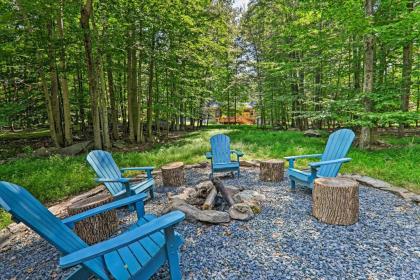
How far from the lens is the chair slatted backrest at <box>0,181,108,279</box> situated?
1229mm

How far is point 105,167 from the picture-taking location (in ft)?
10.3

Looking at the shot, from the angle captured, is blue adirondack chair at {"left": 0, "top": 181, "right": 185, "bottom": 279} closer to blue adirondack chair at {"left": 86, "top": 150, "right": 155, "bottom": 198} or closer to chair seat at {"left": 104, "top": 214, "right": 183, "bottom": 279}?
chair seat at {"left": 104, "top": 214, "right": 183, "bottom": 279}

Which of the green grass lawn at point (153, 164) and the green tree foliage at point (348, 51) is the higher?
the green tree foliage at point (348, 51)

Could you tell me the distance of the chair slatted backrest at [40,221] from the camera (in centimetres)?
123

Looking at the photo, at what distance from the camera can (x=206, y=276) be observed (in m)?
1.74

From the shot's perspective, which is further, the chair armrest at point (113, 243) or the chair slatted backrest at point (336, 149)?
the chair slatted backrest at point (336, 149)

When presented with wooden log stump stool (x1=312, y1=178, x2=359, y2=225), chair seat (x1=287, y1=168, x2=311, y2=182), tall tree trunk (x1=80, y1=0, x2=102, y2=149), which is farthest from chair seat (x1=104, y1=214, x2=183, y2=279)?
tall tree trunk (x1=80, y1=0, x2=102, y2=149)

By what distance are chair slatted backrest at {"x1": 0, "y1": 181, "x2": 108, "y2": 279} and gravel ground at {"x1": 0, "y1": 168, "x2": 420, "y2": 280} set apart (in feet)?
2.16

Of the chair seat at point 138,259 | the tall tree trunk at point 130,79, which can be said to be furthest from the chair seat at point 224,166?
the tall tree trunk at point 130,79

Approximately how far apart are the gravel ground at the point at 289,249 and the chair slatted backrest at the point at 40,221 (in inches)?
26.0

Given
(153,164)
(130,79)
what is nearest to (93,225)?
(153,164)

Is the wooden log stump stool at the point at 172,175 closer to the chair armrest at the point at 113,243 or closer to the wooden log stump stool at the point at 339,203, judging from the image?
the wooden log stump stool at the point at 339,203

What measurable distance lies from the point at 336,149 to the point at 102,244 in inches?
127

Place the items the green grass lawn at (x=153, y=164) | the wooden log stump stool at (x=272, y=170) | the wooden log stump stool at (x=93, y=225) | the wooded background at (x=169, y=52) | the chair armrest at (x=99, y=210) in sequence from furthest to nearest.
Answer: the wooded background at (x=169, y=52)
the wooden log stump stool at (x=272, y=170)
the green grass lawn at (x=153, y=164)
the wooden log stump stool at (x=93, y=225)
the chair armrest at (x=99, y=210)
